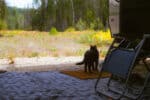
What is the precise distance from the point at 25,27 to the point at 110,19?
10872 millimetres

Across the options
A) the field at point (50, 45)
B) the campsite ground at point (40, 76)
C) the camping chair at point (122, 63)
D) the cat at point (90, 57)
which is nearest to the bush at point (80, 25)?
the field at point (50, 45)

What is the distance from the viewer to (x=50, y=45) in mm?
12719

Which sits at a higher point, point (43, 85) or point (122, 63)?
point (122, 63)

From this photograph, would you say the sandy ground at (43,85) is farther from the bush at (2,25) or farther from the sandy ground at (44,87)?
the bush at (2,25)

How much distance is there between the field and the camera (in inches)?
426

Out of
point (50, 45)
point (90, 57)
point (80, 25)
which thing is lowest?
point (50, 45)

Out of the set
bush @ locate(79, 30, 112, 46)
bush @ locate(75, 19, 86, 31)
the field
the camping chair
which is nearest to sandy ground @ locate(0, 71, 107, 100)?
the camping chair

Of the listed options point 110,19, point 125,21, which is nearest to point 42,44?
point 110,19

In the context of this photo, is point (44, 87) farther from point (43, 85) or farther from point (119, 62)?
point (119, 62)

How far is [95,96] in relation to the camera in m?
4.86

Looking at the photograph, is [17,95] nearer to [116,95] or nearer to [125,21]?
[116,95]

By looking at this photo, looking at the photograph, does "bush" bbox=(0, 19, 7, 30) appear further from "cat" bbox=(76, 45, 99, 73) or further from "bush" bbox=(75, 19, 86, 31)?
"cat" bbox=(76, 45, 99, 73)

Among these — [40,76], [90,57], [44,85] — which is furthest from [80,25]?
[44,85]

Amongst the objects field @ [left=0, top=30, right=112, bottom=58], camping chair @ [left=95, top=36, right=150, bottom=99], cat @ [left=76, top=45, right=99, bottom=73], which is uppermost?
camping chair @ [left=95, top=36, right=150, bottom=99]
